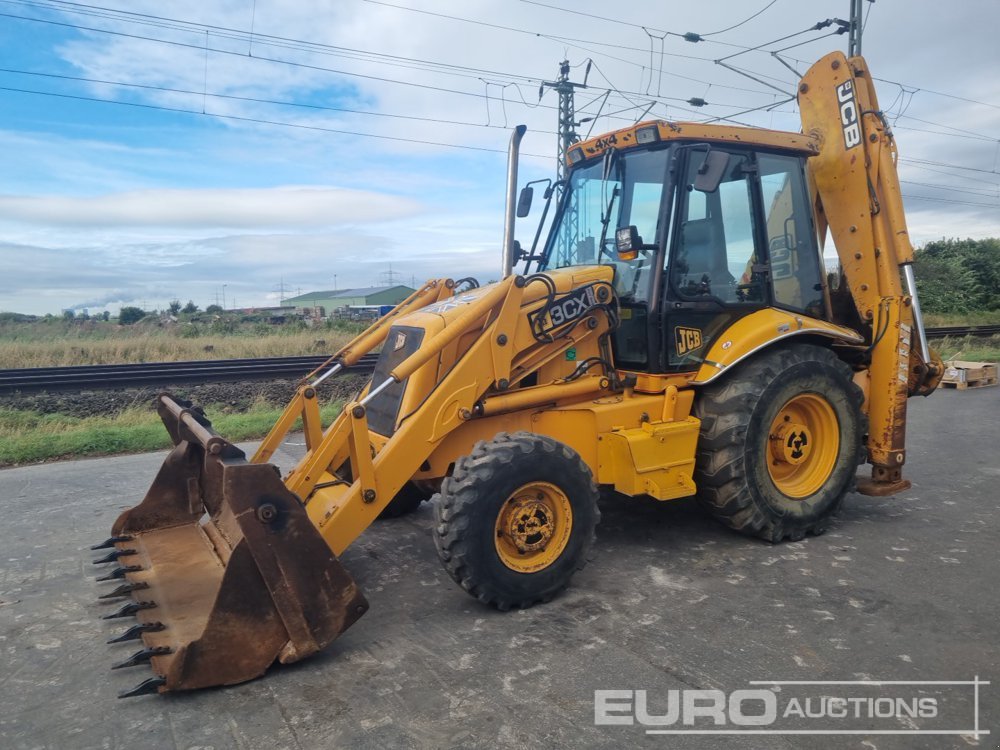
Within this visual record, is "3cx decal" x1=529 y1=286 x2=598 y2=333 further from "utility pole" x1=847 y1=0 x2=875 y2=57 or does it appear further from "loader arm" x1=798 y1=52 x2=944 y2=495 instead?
"utility pole" x1=847 y1=0 x2=875 y2=57

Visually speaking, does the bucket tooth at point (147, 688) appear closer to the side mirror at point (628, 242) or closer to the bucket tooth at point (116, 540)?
the bucket tooth at point (116, 540)

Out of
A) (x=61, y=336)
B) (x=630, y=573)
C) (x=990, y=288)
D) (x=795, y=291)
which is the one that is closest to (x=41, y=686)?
(x=630, y=573)

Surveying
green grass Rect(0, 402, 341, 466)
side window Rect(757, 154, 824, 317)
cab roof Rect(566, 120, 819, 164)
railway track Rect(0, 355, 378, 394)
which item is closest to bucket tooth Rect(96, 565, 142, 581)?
cab roof Rect(566, 120, 819, 164)

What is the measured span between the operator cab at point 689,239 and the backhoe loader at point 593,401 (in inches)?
0.6

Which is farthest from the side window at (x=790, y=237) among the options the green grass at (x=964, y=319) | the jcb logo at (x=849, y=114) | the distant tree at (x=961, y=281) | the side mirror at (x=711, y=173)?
the distant tree at (x=961, y=281)

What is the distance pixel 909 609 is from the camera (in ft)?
13.1

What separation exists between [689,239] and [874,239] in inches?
69.7

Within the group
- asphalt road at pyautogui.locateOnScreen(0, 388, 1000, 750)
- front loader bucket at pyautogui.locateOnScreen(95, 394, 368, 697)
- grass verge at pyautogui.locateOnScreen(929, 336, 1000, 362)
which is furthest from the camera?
grass verge at pyautogui.locateOnScreen(929, 336, 1000, 362)

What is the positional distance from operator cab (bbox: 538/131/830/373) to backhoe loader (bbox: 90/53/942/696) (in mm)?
16

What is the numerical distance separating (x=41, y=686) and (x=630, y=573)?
3.16m

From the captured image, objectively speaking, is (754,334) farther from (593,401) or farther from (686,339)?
(593,401)

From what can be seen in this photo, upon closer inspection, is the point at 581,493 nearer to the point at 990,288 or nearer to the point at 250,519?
the point at 250,519

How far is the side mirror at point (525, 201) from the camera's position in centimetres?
580

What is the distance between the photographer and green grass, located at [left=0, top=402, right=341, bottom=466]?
848cm
